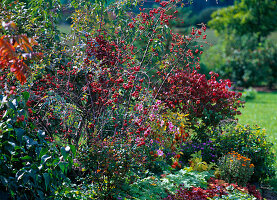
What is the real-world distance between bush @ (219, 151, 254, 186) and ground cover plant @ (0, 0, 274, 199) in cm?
3

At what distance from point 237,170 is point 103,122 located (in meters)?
2.02

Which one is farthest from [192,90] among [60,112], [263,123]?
[263,123]

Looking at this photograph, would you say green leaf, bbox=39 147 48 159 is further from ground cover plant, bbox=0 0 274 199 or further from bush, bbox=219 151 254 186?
bush, bbox=219 151 254 186

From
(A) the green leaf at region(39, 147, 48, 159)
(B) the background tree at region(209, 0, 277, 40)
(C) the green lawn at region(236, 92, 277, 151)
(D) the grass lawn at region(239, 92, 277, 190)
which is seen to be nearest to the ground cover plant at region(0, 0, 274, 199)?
(A) the green leaf at region(39, 147, 48, 159)

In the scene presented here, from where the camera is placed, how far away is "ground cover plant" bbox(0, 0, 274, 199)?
2.98 m

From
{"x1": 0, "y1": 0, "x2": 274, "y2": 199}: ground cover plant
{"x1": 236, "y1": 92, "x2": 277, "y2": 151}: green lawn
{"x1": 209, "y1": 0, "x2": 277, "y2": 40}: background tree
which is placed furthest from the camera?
{"x1": 209, "y1": 0, "x2": 277, "y2": 40}: background tree

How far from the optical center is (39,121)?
175 inches

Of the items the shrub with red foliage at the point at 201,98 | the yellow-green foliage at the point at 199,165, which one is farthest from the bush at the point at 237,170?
the shrub with red foliage at the point at 201,98

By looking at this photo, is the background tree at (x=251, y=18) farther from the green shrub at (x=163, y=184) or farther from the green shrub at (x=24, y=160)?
the green shrub at (x=24, y=160)

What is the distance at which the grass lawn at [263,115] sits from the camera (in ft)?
29.1

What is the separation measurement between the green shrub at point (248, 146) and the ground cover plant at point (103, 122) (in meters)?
0.02

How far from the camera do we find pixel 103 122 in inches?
173

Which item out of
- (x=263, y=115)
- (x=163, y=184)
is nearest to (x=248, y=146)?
(x=163, y=184)

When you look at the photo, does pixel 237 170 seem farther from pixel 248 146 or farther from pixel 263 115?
pixel 263 115
